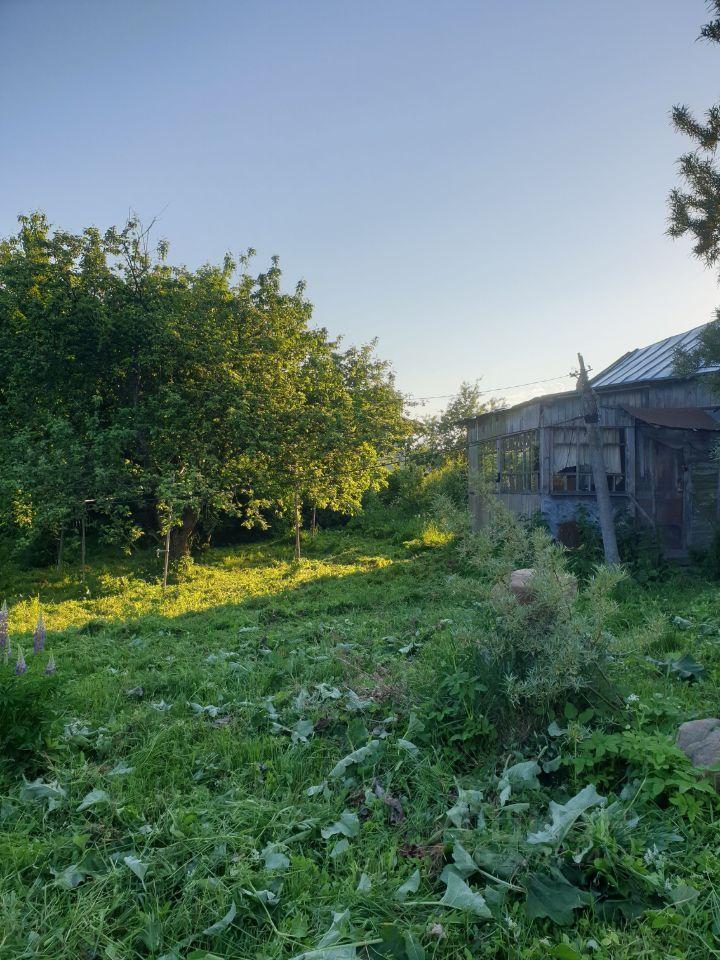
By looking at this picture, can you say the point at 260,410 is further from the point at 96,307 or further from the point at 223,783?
the point at 223,783

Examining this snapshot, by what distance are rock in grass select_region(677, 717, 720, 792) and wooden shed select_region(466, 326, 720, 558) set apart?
9676mm

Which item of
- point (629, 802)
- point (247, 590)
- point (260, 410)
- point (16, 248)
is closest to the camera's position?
point (629, 802)

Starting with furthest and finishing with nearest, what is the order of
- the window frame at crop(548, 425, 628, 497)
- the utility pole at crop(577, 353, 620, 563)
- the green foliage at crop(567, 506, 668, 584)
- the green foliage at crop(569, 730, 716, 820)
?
the window frame at crop(548, 425, 628, 497), the green foliage at crop(567, 506, 668, 584), the utility pole at crop(577, 353, 620, 563), the green foliage at crop(569, 730, 716, 820)

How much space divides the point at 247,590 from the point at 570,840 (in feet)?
33.8

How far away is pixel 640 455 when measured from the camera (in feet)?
43.4

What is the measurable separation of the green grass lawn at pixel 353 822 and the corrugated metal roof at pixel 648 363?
10193mm

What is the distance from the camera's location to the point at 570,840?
294 centimetres

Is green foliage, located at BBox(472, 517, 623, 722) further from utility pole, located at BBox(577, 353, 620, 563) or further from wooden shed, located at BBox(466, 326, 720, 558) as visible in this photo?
wooden shed, located at BBox(466, 326, 720, 558)

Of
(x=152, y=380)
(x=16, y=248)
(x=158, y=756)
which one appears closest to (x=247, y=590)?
(x=152, y=380)

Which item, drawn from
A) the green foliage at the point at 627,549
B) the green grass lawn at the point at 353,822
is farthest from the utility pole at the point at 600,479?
the green grass lawn at the point at 353,822

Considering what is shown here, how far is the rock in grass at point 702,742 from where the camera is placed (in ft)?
10.9

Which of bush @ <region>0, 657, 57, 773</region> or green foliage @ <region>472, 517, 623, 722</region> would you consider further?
bush @ <region>0, 657, 57, 773</region>

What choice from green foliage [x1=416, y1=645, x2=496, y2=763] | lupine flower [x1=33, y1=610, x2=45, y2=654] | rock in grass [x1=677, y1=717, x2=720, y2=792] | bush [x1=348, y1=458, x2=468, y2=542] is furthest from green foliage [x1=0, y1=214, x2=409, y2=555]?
rock in grass [x1=677, y1=717, x2=720, y2=792]

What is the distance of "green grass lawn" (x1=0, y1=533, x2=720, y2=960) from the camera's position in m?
2.54
